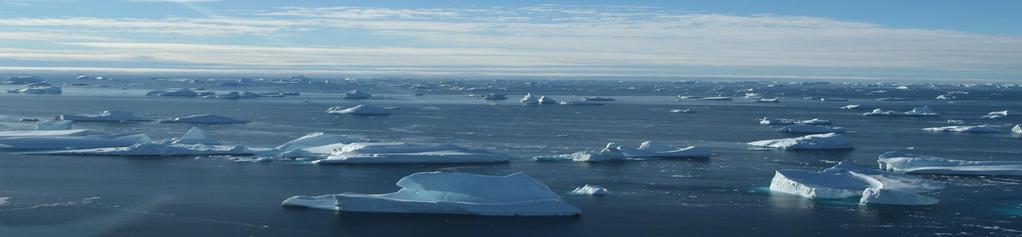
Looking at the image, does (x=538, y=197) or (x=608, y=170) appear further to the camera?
(x=608, y=170)

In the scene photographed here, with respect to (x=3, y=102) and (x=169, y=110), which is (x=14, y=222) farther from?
(x=3, y=102)

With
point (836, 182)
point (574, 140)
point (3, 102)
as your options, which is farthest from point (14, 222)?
point (3, 102)

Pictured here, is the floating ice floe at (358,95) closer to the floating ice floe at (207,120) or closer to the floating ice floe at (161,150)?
the floating ice floe at (207,120)

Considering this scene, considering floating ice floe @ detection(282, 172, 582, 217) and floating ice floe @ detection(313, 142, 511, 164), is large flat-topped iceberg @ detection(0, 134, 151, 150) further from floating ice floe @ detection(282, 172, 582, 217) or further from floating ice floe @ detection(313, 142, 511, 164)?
floating ice floe @ detection(282, 172, 582, 217)

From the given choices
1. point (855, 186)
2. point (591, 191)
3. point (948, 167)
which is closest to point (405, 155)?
point (591, 191)

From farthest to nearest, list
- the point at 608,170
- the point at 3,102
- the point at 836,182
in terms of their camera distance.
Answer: the point at 3,102
the point at 608,170
the point at 836,182

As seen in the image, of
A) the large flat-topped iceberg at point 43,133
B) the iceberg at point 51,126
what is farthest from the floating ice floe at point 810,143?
the iceberg at point 51,126
